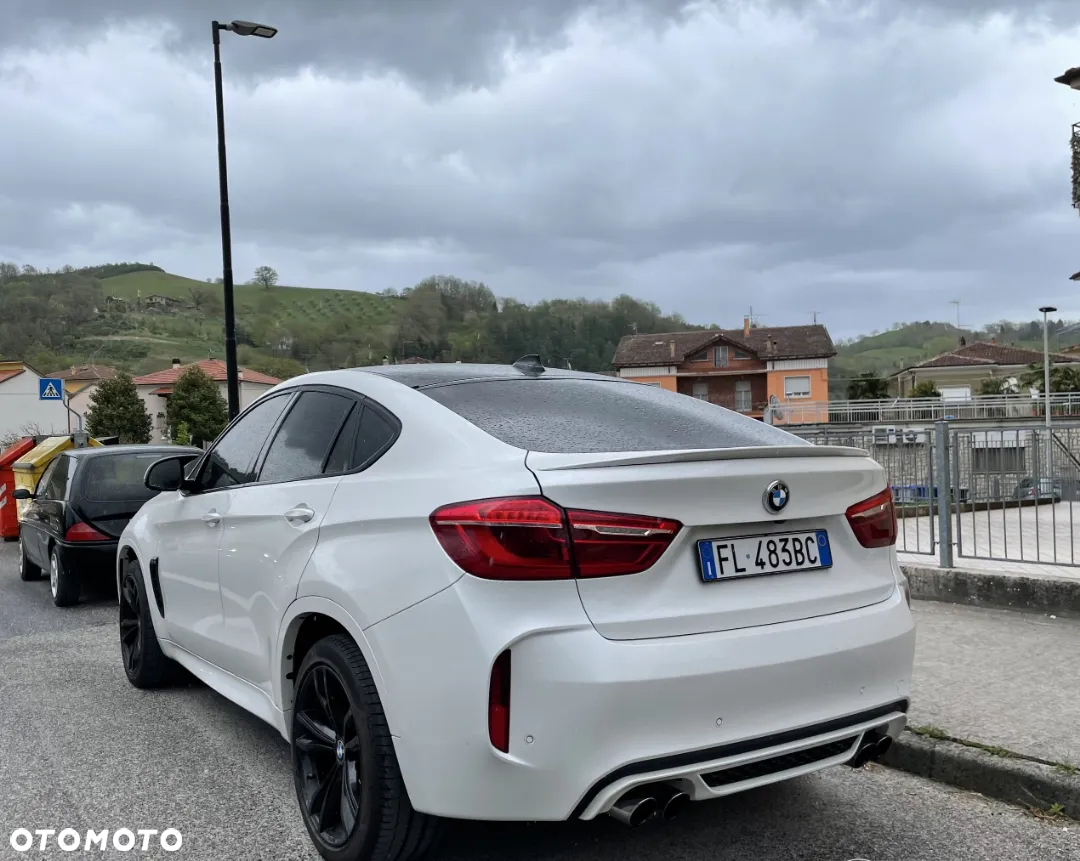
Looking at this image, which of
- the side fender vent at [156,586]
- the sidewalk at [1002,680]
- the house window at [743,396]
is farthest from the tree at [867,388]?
the side fender vent at [156,586]

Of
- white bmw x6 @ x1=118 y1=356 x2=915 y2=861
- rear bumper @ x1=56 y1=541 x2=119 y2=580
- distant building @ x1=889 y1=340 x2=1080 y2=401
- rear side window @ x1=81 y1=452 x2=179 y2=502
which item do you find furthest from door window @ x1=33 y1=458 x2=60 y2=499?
distant building @ x1=889 y1=340 x2=1080 y2=401

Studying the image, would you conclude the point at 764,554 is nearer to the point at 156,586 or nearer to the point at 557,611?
the point at 557,611

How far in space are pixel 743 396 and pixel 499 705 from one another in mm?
83795

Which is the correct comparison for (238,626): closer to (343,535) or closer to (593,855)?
(343,535)

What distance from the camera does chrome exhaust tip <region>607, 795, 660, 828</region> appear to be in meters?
2.54

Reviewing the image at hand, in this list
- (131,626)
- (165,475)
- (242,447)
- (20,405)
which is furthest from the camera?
(20,405)

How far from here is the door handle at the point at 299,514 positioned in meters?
3.32

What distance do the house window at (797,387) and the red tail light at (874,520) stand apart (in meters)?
81.2

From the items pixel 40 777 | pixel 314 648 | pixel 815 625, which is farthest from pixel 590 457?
pixel 40 777

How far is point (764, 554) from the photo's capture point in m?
2.88

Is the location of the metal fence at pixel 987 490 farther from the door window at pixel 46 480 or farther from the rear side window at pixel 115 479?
the door window at pixel 46 480

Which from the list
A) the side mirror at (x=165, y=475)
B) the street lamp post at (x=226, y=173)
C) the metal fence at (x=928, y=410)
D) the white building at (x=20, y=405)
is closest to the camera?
the side mirror at (x=165, y=475)

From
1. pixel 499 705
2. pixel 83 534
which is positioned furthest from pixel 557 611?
pixel 83 534

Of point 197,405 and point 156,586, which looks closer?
point 156,586
